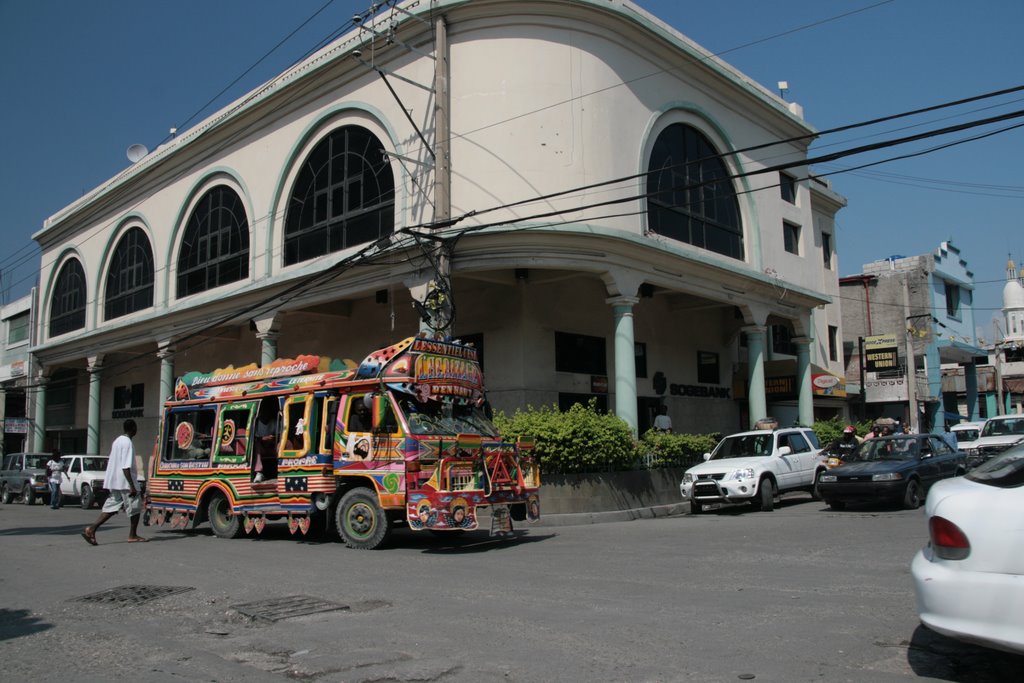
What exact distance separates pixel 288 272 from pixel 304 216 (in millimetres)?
1749

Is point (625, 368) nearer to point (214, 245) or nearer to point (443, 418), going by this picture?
point (443, 418)

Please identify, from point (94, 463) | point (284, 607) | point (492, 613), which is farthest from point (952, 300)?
point (284, 607)

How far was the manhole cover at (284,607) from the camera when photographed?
757 cm

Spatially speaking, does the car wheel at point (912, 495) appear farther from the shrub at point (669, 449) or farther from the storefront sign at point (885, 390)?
the storefront sign at point (885, 390)

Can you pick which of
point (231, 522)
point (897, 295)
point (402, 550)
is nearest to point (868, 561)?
point (402, 550)

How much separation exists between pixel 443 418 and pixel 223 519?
4.98m

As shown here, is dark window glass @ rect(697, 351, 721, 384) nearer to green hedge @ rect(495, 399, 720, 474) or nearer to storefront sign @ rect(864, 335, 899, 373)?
storefront sign @ rect(864, 335, 899, 373)

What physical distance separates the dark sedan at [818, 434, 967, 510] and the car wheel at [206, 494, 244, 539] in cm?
1127

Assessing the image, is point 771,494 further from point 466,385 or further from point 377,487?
point 377,487

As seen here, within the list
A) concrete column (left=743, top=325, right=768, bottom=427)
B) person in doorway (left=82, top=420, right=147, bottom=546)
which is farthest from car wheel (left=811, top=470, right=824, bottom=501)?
person in doorway (left=82, top=420, right=147, bottom=546)

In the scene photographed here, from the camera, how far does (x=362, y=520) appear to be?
1247 cm

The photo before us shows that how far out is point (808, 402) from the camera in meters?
27.4

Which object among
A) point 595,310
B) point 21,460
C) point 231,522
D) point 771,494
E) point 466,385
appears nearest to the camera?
point 466,385

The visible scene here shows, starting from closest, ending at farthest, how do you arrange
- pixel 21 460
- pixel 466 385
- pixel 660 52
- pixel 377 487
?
pixel 377 487, pixel 466 385, pixel 660 52, pixel 21 460
